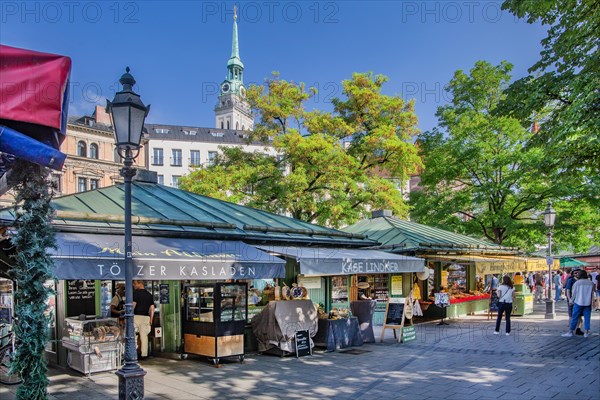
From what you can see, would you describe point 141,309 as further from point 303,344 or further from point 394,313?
point 394,313

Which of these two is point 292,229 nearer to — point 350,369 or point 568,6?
point 350,369

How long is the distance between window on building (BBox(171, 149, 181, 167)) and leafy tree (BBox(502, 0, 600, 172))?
69.7m

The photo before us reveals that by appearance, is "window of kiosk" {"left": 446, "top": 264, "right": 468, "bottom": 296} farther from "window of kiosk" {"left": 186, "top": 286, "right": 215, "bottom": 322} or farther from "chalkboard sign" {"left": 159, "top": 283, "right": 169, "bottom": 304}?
"chalkboard sign" {"left": 159, "top": 283, "right": 169, "bottom": 304}

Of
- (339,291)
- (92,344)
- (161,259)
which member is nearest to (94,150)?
(339,291)

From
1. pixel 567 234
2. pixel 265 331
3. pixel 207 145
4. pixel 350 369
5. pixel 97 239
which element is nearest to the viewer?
pixel 97 239

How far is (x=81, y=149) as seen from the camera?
192 feet

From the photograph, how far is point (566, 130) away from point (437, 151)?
1696 centimetres

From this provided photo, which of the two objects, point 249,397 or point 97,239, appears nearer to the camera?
point 249,397

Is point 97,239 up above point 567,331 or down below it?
above

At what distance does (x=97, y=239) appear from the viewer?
8.99m

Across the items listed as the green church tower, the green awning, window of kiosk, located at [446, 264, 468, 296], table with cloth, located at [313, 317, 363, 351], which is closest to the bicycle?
table with cloth, located at [313, 317, 363, 351]

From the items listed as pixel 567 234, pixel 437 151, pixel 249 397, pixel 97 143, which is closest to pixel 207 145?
pixel 97 143

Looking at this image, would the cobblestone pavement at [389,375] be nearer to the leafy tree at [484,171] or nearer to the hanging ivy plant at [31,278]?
the hanging ivy plant at [31,278]

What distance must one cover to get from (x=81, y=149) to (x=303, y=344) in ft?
180
